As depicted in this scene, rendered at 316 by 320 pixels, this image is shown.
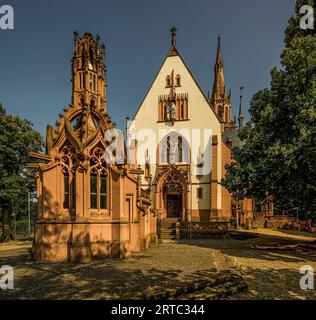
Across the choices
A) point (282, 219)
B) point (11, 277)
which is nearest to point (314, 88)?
point (11, 277)

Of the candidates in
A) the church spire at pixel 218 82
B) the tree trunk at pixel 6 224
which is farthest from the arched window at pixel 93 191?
the church spire at pixel 218 82

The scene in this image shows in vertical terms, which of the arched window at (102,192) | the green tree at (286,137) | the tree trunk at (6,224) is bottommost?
the tree trunk at (6,224)

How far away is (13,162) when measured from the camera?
23.8m

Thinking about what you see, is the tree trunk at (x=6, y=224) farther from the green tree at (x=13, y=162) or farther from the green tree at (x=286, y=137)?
the green tree at (x=286, y=137)

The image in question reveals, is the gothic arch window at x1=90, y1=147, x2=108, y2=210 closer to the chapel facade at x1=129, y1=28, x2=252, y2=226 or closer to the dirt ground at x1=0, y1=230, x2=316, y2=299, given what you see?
the dirt ground at x1=0, y1=230, x2=316, y2=299

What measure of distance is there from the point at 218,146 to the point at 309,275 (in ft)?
77.6

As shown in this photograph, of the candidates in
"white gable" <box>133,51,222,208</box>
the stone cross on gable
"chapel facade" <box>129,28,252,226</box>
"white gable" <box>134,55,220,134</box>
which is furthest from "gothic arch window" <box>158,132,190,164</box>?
the stone cross on gable

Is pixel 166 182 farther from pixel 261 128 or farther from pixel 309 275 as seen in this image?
pixel 309 275

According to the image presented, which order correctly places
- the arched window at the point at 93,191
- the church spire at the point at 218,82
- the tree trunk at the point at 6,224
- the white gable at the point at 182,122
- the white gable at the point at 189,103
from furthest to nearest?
the church spire at the point at 218,82
the white gable at the point at 189,103
the white gable at the point at 182,122
the tree trunk at the point at 6,224
the arched window at the point at 93,191

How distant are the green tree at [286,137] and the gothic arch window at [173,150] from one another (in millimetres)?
15906

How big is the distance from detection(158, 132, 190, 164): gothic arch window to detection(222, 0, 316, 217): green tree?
15906 mm

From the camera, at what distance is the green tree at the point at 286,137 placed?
42.1 ft

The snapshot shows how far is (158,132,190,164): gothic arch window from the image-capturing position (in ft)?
110
